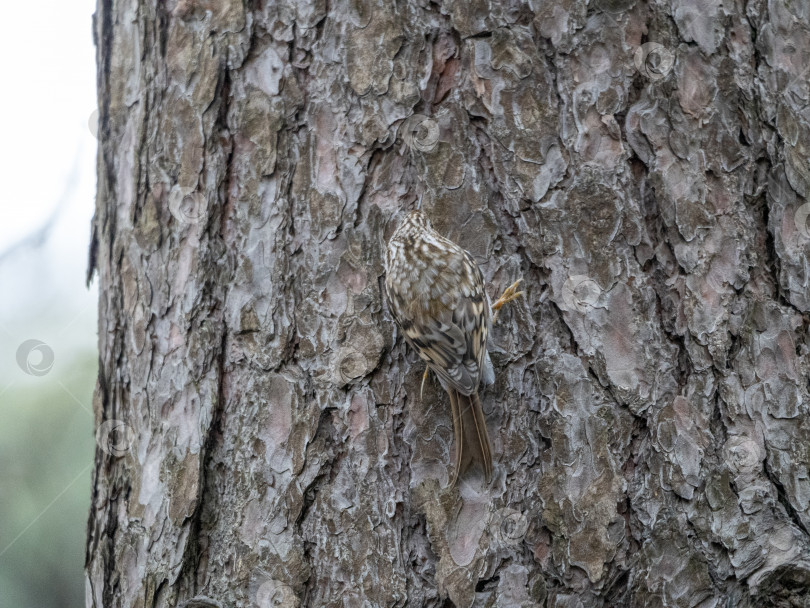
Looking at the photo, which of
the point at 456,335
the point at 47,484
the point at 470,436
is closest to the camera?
the point at 470,436

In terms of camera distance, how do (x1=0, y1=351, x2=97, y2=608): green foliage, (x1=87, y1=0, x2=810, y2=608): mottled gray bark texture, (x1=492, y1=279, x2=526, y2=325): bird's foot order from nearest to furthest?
(x1=87, y1=0, x2=810, y2=608): mottled gray bark texture < (x1=492, y1=279, x2=526, y2=325): bird's foot < (x1=0, y1=351, x2=97, y2=608): green foliage

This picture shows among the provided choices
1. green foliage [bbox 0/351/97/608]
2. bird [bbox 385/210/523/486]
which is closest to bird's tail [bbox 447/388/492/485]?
bird [bbox 385/210/523/486]

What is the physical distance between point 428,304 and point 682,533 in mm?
775

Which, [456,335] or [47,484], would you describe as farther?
[47,484]

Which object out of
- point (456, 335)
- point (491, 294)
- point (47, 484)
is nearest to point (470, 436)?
point (456, 335)

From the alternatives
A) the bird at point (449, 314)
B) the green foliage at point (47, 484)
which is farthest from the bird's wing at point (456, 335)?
the green foliage at point (47, 484)

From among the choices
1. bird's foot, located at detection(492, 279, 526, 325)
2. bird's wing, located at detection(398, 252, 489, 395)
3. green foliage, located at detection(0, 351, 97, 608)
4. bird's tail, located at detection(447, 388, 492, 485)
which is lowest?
green foliage, located at detection(0, 351, 97, 608)

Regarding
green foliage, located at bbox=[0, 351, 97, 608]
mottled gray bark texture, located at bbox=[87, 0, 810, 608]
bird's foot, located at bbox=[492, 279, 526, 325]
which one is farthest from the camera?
green foliage, located at bbox=[0, 351, 97, 608]

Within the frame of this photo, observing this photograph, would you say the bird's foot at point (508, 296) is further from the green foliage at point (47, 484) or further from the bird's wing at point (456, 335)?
the green foliage at point (47, 484)

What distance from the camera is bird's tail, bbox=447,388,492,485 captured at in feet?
4.66

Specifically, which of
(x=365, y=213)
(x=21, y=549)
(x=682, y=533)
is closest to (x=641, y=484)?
(x=682, y=533)

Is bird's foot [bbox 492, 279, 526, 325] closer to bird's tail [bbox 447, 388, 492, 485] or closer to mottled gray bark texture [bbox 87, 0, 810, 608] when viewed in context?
mottled gray bark texture [bbox 87, 0, 810, 608]

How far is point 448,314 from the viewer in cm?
164

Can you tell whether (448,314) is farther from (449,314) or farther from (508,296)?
(508,296)
